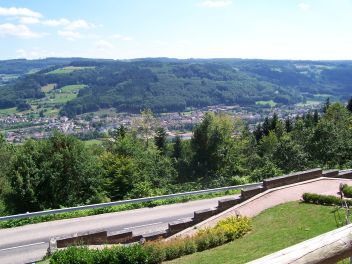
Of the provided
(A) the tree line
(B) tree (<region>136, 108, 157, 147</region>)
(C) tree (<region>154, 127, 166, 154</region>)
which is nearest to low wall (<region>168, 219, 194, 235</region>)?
(A) the tree line

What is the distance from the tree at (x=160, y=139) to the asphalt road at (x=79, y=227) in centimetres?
4214

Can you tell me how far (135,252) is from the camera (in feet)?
50.5

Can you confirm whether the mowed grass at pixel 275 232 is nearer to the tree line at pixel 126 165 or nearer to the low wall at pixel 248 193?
the low wall at pixel 248 193

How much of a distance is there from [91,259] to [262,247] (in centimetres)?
608

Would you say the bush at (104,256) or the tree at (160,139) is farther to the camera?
the tree at (160,139)

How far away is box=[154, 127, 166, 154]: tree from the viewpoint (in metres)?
70.1

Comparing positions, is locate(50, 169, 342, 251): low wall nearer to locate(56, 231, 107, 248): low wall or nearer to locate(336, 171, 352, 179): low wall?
locate(56, 231, 107, 248): low wall

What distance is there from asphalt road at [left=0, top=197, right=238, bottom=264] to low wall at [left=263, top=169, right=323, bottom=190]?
4.56m

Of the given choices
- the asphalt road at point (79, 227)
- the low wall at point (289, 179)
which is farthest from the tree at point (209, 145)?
the low wall at point (289, 179)

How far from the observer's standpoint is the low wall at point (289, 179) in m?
24.9

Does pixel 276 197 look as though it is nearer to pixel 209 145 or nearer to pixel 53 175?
pixel 53 175

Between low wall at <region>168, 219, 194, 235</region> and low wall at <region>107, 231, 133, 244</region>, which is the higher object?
low wall at <region>168, 219, 194, 235</region>

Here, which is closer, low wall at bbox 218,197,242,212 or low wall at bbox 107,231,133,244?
low wall at bbox 107,231,133,244

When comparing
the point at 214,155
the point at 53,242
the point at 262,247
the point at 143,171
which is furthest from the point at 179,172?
the point at 262,247
